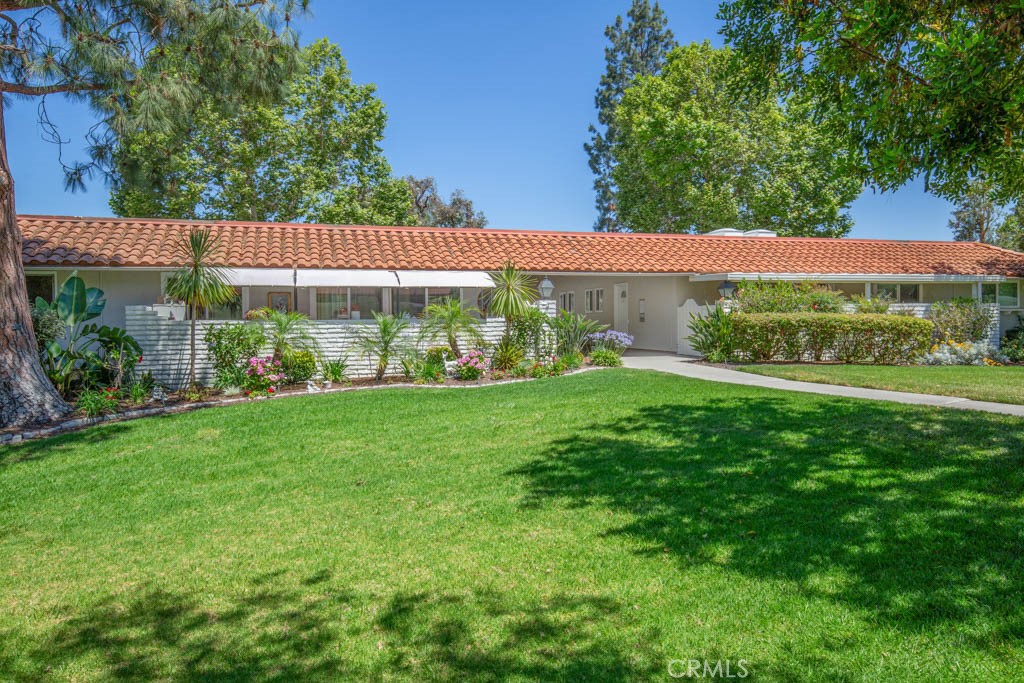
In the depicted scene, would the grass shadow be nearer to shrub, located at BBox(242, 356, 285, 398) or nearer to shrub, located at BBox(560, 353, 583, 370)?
shrub, located at BBox(560, 353, 583, 370)

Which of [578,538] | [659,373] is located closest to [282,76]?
[659,373]

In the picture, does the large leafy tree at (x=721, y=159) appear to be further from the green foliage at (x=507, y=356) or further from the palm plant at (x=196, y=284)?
the palm plant at (x=196, y=284)

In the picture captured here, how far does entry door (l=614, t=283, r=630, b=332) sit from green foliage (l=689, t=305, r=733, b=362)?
6705mm

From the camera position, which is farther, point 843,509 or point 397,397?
point 397,397

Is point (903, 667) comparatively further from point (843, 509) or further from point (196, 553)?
point (196, 553)

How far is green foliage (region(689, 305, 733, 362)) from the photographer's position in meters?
19.3

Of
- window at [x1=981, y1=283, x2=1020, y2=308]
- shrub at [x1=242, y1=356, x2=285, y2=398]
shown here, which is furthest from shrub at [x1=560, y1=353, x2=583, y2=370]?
window at [x1=981, y1=283, x2=1020, y2=308]

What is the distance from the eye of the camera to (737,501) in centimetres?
668

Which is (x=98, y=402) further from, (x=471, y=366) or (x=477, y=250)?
(x=477, y=250)

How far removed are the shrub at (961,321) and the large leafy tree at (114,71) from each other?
22.2 m

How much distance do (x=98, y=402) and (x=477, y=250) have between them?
1226 centimetres

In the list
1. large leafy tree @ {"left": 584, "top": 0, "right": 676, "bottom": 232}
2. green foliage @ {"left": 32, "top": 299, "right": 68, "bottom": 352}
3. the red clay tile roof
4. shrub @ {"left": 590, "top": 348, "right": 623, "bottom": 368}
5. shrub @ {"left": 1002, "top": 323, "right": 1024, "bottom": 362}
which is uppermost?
large leafy tree @ {"left": 584, "top": 0, "right": 676, "bottom": 232}

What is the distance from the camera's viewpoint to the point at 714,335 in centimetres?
1973

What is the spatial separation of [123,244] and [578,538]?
1737cm
